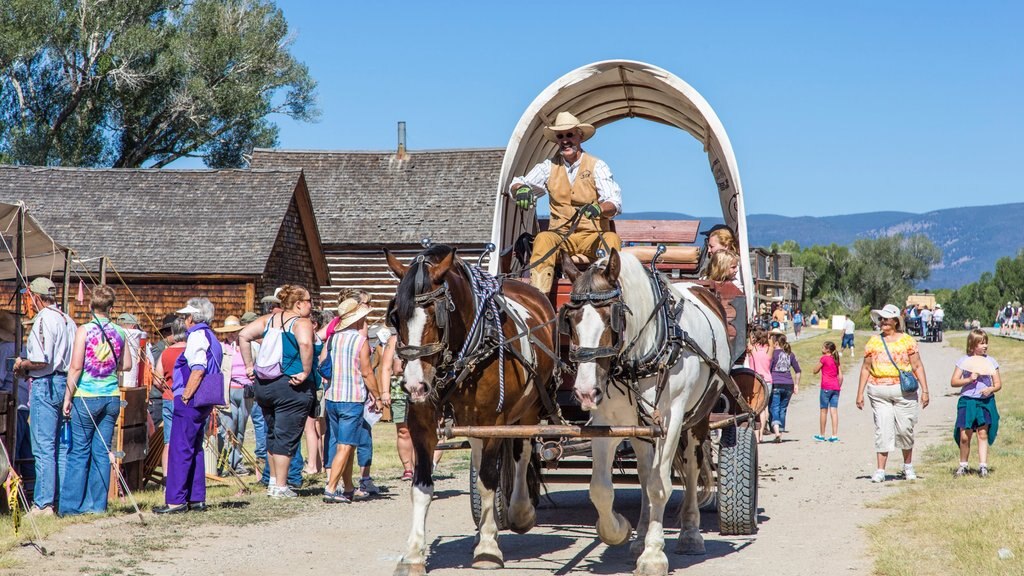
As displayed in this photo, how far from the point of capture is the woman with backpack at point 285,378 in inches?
459

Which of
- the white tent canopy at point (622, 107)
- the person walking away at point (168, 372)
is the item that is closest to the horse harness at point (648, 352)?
the white tent canopy at point (622, 107)

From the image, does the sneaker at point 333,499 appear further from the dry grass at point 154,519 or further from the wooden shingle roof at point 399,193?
the wooden shingle roof at point 399,193

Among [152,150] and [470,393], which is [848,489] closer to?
[470,393]

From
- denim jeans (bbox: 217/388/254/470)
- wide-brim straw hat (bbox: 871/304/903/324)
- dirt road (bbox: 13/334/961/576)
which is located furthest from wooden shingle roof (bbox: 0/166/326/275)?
wide-brim straw hat (bbox: 871/304/903/324)

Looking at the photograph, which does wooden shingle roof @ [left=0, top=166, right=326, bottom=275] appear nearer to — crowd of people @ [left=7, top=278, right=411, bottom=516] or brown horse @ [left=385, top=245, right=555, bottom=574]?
crowd of people @ [left=7, top=278, right=411, bottom=516]

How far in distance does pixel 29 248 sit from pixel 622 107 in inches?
247

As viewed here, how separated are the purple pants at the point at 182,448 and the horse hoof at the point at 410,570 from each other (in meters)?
3.71

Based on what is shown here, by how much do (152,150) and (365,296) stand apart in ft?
134

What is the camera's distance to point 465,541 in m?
9.52

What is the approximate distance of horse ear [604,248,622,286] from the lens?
24.7 ft

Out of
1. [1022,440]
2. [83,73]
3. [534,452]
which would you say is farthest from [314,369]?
[83,73]

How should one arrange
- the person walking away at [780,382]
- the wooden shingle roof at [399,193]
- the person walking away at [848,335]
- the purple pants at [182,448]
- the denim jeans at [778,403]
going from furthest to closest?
the person walking away at [848,335], the wooden shingle roof at [399,193], the denim jeans at [778,403], the person walking away at [780,382], the purple pants at [182,448]

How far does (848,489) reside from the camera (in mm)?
12898

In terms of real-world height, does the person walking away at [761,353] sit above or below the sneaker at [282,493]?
above
